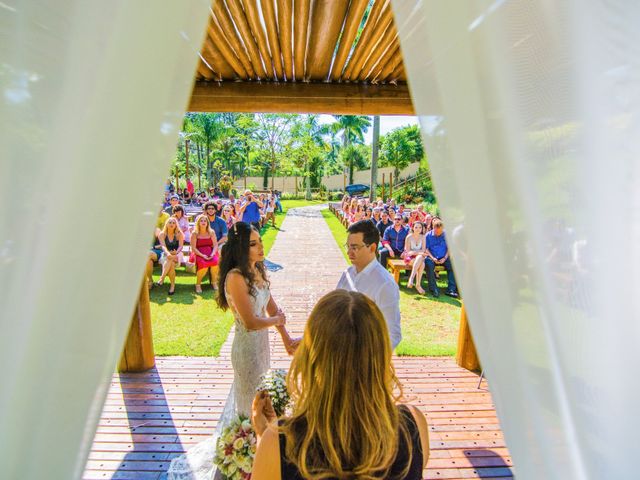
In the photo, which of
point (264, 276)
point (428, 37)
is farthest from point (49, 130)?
point (264, 276)

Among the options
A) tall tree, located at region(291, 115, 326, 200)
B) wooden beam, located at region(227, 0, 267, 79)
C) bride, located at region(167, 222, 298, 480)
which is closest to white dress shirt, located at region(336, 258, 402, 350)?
bride, located at region(167, 222, 298, 480)

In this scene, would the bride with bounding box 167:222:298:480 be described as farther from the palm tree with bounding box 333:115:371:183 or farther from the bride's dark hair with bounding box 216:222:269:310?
the palm tree with bounding box 333:115:371:183

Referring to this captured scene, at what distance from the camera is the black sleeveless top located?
1171 mm

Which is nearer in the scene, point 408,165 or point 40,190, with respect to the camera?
point 40,190

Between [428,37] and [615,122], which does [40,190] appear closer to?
[428,37]

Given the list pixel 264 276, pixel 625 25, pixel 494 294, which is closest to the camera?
pixel 625 25

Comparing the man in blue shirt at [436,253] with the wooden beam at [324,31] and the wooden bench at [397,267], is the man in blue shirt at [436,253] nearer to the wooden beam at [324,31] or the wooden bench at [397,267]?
the wooden bench at [397,267]

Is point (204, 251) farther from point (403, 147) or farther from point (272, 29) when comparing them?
point (403, 147)

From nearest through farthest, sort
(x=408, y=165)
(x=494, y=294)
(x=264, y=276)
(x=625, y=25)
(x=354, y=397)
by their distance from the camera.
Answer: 1. (x=625, y=25)
2. (x=494, y=294)
3. (x=354, y=397)
4. (x=264, y=276)
5. (x=408, y=165)

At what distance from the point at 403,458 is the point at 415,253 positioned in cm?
830

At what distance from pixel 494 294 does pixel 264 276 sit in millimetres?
2297

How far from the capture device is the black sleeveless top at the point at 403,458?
3.84ft

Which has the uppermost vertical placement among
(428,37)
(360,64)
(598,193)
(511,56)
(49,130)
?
(360,64)

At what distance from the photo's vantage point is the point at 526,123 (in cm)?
92
